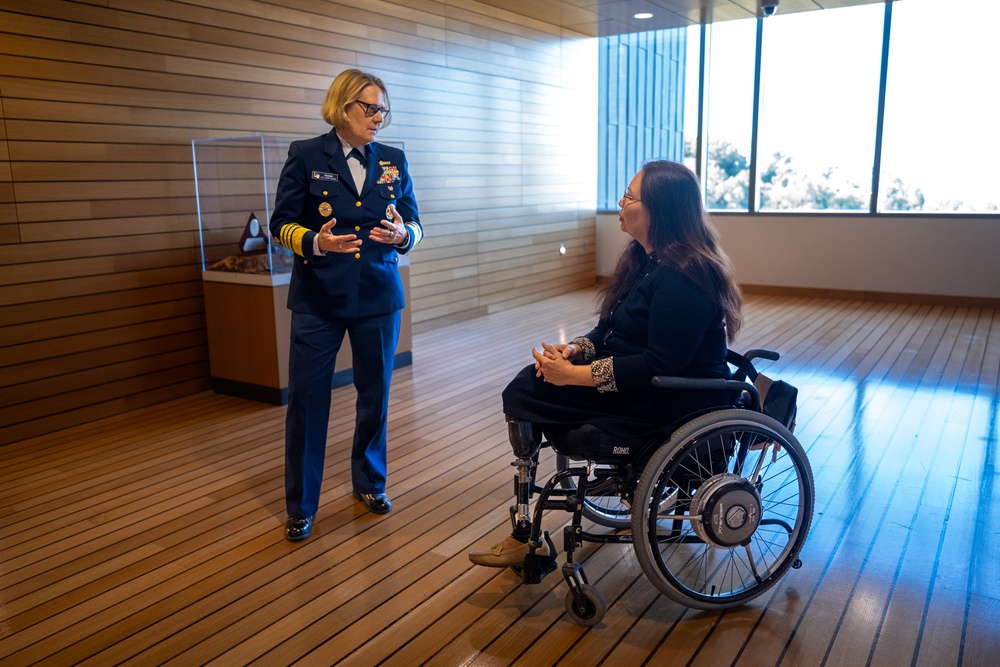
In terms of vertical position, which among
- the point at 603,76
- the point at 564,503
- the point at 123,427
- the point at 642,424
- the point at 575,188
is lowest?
the point at 123,427

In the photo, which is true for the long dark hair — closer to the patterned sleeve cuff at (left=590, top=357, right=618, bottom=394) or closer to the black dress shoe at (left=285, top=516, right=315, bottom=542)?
the patterned sleeve cuff at (left=590, top=357, right=618, bottom=394)

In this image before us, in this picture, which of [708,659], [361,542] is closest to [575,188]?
[361,542]

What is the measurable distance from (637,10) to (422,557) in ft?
18.6

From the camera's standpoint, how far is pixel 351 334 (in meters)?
2.43

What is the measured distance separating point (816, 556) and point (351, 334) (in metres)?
1.54

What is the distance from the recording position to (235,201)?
4.02 metres

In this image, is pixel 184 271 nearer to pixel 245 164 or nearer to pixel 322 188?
pixel 245 164

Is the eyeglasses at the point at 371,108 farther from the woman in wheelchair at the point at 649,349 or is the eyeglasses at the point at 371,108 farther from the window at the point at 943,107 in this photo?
the window at the point at 943,107

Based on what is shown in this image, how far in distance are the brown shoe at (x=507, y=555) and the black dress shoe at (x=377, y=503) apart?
684 millimetres

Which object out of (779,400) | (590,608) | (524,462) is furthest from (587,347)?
(590,608)

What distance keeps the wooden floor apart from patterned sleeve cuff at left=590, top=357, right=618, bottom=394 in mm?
593

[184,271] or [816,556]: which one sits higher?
[184,271]

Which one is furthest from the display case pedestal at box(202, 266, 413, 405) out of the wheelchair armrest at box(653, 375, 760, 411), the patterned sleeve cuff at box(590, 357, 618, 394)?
the wheelchair armrest at box(653, 375, 760, 411)

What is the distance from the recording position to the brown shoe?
1.93 meters
